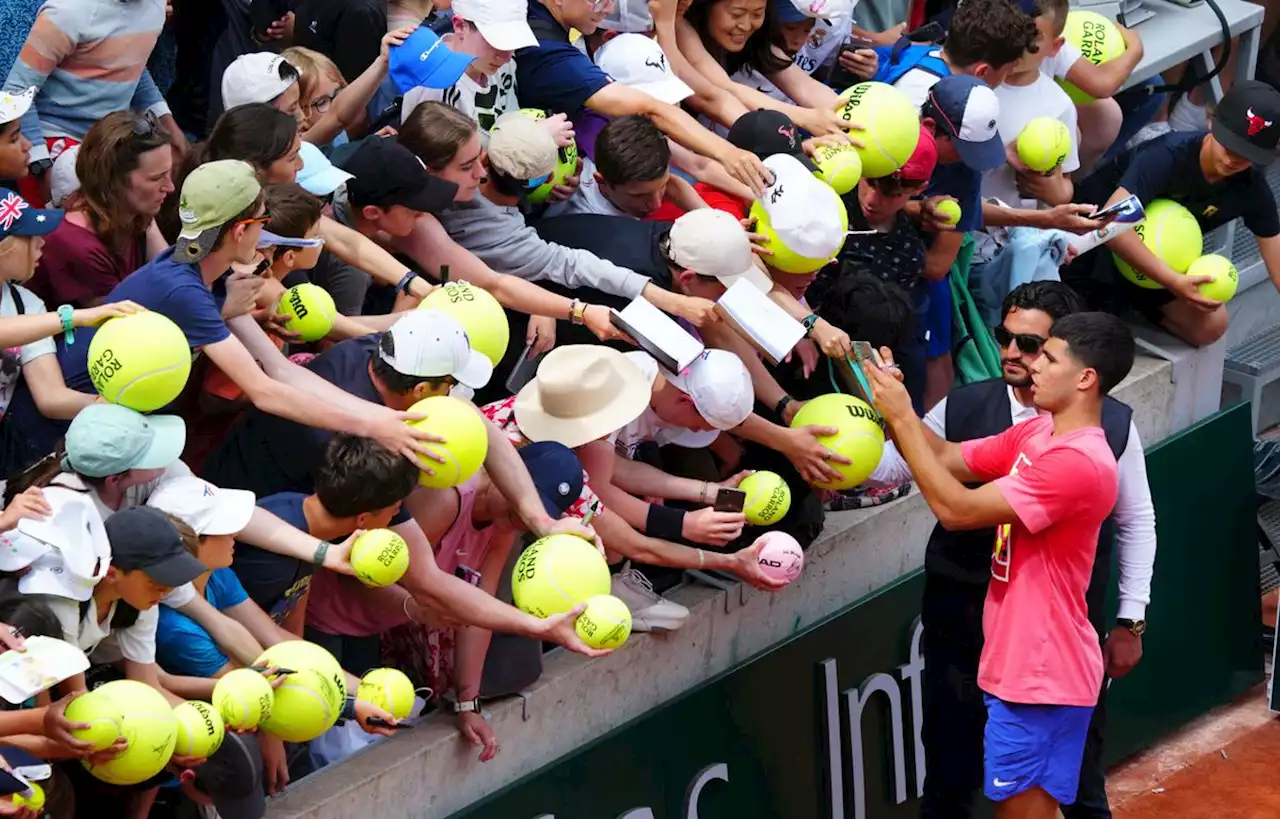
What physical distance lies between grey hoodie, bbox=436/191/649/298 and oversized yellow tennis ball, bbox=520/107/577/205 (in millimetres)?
205

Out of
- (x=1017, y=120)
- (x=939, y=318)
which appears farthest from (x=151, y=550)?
(x=1017, y=120)

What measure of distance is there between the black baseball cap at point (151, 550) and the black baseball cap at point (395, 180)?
1775 mm

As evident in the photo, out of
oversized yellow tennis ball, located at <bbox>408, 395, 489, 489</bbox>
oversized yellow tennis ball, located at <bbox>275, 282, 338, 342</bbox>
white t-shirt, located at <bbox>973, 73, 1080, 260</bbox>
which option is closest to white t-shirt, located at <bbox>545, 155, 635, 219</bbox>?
oversized yellow tennis ball, located at <bbox>275, 282, 338, 342</bbox>

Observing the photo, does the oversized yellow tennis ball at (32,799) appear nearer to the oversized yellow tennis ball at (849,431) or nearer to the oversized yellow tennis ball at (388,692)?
the oversized yellow tennis ball at (388,692)

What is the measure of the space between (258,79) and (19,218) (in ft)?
4.15

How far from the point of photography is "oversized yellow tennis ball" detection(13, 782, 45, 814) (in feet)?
15.3

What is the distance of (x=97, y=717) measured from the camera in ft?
15.9

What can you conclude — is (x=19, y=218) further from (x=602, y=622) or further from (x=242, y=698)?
(x=602, y=622)

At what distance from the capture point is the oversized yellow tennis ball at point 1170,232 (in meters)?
8.98

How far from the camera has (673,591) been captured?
739 centimetres

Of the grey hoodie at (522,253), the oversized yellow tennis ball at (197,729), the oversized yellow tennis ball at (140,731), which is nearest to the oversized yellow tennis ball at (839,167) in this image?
the grey hoodie at (522,253)

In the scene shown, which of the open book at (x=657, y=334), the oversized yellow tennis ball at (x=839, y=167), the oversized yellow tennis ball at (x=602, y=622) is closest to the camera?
the oversized yellow tennis ball at (x=602, y=622)

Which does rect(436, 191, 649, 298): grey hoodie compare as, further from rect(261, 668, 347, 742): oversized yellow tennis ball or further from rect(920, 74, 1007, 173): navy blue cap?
rect(261, 668, 347, 742): oversized yellow tennis ball

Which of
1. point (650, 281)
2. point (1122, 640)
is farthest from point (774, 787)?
point (650, 281)
